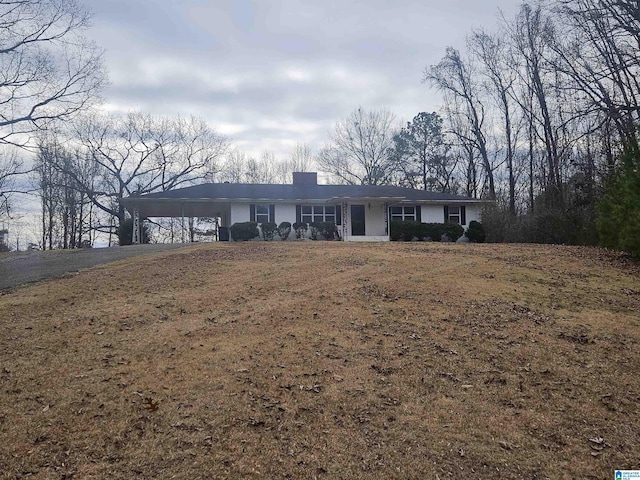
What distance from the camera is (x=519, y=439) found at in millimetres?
4051

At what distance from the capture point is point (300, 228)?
2238 centimetres

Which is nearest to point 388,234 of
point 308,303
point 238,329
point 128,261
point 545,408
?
point 128,261

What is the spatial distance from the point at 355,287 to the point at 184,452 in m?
5.54

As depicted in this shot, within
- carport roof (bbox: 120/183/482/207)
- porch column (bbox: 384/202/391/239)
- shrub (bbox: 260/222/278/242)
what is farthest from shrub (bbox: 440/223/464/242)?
shrub (bbox: 260/222/278/242)

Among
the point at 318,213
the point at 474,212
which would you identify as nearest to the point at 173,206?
the point at 318,213

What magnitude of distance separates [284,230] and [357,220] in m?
4.25

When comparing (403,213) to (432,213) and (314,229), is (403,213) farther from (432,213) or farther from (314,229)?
(314,229)

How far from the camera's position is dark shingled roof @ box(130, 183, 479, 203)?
2325 cm

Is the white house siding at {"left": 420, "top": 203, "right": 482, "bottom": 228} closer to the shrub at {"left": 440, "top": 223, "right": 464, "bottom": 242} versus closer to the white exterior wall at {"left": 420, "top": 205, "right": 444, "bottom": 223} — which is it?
the white exterior wall at {"left": 420, "top": 205, "right": 444, "bottom": 223}

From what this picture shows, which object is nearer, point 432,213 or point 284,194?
point 284,194

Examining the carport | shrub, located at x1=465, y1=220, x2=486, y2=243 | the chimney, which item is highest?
the chimney

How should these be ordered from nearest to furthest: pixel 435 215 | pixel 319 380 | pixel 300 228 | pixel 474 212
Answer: pixel 319 380 < pixel 300 228 < pixel 435 215 < pixel 474 212

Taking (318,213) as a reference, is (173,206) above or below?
above

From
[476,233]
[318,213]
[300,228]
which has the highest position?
[318,213]
